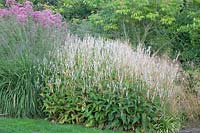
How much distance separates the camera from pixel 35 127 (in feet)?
24.5

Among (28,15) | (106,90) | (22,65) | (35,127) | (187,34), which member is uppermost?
(28,15)

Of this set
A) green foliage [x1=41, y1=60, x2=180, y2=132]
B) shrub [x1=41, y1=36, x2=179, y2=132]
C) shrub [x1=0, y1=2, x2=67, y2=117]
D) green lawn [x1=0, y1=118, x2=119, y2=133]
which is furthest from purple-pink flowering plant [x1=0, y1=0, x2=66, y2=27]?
green lawn [x1=0, y1=118, x2=119, y2=133]

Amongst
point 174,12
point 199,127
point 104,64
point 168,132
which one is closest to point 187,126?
point 199,127

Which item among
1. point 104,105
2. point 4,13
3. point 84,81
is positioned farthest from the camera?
point 4,13

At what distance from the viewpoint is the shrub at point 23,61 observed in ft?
26.8

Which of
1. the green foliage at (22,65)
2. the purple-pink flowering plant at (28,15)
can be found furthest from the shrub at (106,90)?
the purple-pink flowering plant at (28,15)

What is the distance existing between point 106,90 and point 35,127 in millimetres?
1397

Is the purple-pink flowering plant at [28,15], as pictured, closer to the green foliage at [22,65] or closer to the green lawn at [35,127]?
the green foliage at [22,65]

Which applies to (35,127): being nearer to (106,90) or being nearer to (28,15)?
(106,90)

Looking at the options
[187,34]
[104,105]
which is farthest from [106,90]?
[187,34]

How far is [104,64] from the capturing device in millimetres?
8242

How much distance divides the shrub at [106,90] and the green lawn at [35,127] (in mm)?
259

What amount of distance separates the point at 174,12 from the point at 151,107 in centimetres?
447

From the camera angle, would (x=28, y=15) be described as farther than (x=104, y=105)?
Yes
